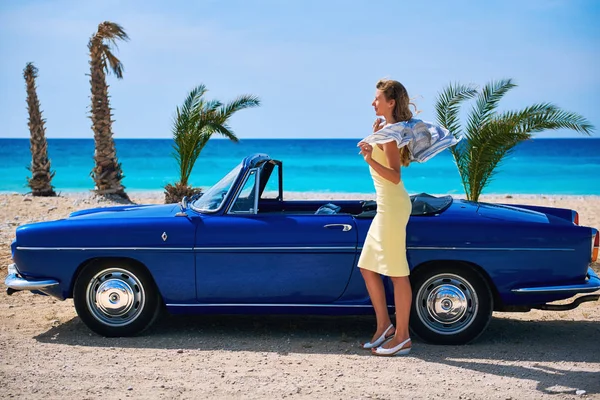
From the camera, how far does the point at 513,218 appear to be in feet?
19.4

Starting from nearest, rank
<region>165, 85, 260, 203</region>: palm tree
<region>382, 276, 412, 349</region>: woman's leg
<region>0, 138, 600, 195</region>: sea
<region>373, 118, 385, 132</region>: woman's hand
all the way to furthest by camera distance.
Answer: <region>382, 276, 412, 349</region>: woman's leg < <region>373, 118, 385, 132</region>: woman's hand < <region>165, 85, 260, 203</region>: palm tree < <region>0, 138, 600, 195</region>: sea

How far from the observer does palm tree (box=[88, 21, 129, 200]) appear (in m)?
18.4

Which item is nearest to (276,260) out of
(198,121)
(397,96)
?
(397,96)

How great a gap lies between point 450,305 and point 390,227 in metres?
0.82

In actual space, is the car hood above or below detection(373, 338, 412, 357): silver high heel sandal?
above

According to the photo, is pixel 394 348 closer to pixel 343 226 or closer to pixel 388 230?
pixel 388 230

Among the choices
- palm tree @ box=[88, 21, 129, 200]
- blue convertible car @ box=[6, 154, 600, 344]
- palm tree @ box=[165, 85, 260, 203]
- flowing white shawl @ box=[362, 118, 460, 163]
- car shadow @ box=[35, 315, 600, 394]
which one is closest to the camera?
car shadow @ box=[35, 315, 600, 394]

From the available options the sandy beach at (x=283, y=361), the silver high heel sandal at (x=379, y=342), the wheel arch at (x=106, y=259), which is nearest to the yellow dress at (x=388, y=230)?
the silver high heel sandal at (x=379, y=342)

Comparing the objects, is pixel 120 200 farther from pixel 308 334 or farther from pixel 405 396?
pixel 405 396

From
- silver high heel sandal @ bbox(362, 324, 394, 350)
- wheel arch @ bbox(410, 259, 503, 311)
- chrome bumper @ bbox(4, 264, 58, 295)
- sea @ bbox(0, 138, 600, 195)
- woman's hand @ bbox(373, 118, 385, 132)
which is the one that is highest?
sea @ bbox(0, 138, 600, 195)

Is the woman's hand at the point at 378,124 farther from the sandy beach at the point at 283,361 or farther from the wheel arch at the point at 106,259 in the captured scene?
the wheel arch at the point at 106,259

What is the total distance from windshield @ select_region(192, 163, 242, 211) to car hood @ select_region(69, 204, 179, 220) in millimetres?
252

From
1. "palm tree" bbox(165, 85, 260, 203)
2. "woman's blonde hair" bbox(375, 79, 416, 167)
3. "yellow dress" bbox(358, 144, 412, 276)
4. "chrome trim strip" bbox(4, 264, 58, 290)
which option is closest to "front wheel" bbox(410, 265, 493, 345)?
"yellow dress" bbox(358, 144, 412, 276)

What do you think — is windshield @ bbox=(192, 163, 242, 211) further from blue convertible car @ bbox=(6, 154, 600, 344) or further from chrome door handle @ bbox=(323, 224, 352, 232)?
chrome door handle @ bbox=(323, 224, 352, 232)
